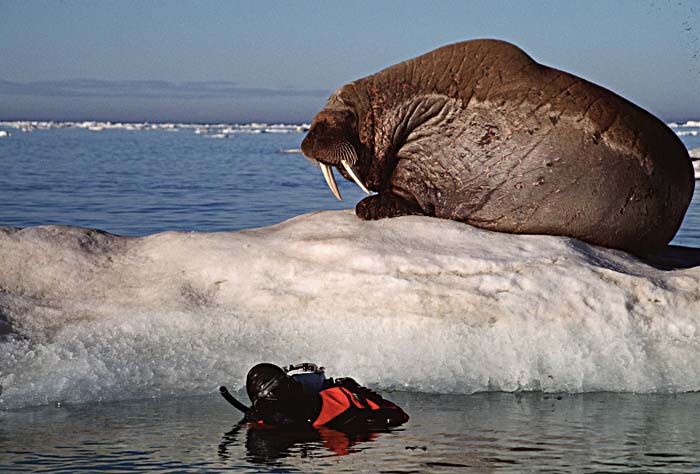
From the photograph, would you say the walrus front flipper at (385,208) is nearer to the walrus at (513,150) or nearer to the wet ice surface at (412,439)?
the walrus at (513,150)

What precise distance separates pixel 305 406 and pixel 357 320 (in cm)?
115

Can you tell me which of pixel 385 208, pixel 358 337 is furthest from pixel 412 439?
pixel 385 208

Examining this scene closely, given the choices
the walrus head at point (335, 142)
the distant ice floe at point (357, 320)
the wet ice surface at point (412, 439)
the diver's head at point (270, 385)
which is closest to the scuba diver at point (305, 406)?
the diver's head at point (270, 385)

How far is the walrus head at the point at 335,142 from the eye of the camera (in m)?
8.14

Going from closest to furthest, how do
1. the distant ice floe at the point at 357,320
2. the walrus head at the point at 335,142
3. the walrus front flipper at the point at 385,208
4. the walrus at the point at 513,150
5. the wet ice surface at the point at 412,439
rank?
the wet ice surface at the point at 412,439, the distant ice floe at the point at 357,320, the walrus at the point at 513,150, the walrus front flipper at the point at 385,208, the walrus head at the point at 335,142

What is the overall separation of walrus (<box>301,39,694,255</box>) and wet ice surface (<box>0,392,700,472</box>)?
1677mm

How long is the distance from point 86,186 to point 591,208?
17.0 metres

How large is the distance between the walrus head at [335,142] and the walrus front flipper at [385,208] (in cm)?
29

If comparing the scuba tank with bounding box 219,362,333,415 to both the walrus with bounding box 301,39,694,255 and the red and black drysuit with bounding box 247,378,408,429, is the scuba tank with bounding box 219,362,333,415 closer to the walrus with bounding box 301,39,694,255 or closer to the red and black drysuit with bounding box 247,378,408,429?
the red and black drysuit with bounding box 247,378,408,429

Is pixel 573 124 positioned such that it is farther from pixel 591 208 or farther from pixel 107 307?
pixel 107 307

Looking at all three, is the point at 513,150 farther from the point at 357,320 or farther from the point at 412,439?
the point at 412,439

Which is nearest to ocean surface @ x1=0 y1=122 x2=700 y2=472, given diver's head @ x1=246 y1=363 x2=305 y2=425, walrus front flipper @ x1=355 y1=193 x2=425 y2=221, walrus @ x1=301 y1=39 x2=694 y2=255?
diver's head @ x1=246 y1=363 x2=305 y2=425

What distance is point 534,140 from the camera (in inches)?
295

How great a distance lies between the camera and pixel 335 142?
8.16 m
